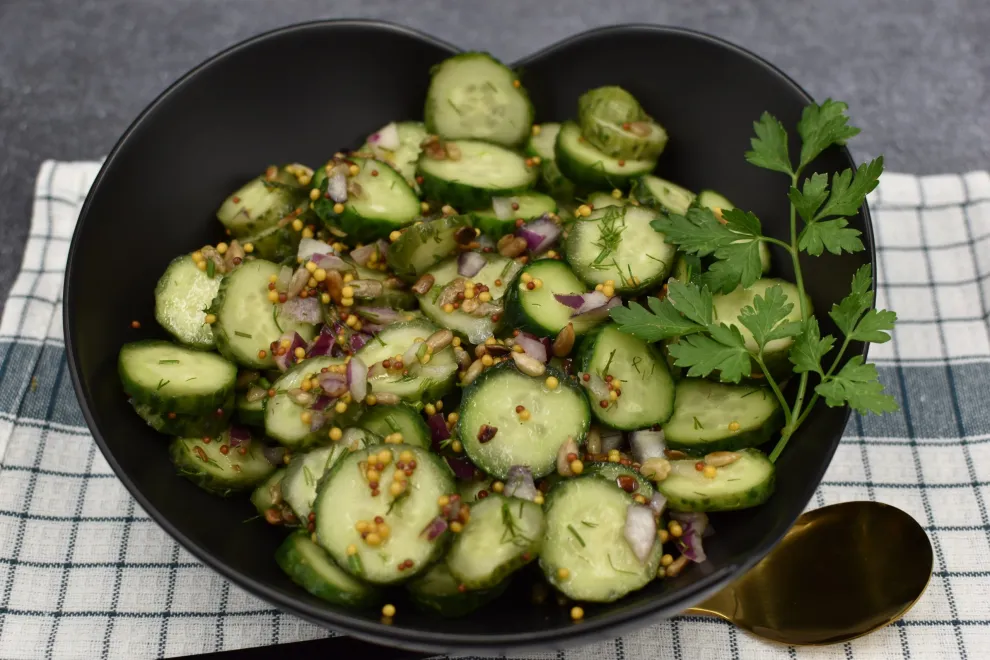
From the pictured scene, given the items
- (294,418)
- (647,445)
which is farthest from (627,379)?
(294,418)

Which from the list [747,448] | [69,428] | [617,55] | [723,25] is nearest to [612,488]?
[747,448]

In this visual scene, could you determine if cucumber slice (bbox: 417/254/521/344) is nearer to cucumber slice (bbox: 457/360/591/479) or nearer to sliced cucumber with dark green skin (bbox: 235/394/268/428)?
cucumber slice (bbox: 457/360/591/479)

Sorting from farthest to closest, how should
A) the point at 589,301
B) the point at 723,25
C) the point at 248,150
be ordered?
the point at 723,25
the point at 248,150
the point at 589,301

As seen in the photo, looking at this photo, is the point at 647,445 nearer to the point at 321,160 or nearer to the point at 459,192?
the point at 459,192

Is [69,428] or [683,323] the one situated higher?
[683,323]

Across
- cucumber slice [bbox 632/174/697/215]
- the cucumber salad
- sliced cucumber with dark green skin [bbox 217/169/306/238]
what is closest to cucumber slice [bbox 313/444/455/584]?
the cucumber salad

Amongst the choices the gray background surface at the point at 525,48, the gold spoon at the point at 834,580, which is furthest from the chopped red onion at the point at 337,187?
the gray background surface at the point at 525,48

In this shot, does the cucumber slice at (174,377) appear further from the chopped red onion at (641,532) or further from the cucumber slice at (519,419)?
the chopped red onion at (641,532)

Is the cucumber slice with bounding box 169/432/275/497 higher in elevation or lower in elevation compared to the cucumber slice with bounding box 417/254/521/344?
lower

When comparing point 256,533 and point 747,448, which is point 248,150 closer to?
point 256,533
